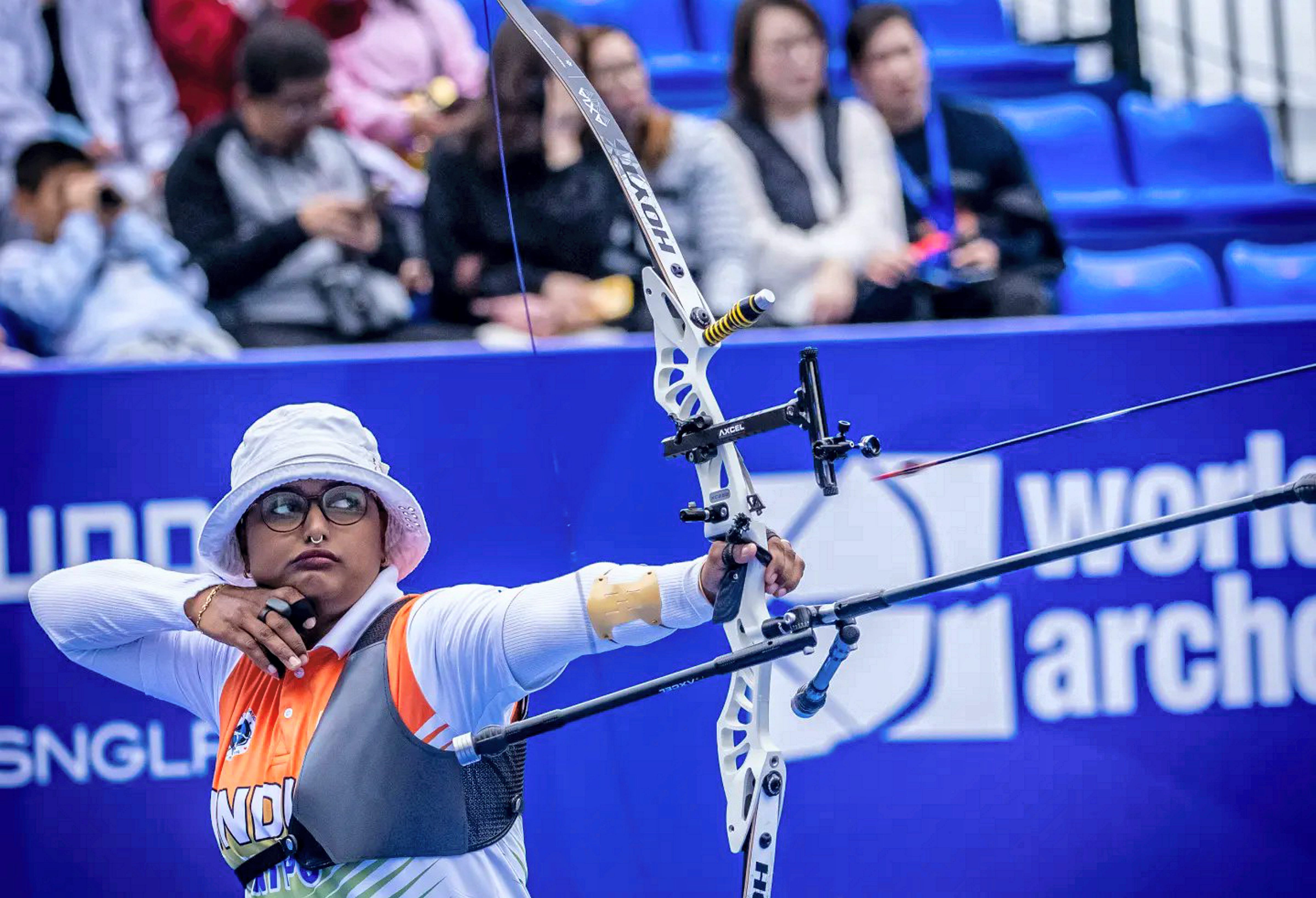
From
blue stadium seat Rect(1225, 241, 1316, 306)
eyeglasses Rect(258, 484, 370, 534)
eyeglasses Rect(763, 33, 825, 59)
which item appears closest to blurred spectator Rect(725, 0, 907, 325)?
eyeglasses Rect(763, 33, 825, 59)

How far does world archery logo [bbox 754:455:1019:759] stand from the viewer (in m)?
Answer: 3.28

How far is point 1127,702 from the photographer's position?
3.29 m

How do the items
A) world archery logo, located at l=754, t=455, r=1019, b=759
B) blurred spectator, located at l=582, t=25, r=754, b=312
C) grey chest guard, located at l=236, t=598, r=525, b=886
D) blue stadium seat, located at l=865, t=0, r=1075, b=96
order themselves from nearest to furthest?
grey chest guard, located at l=236, t=598, r=525, b=886, world archery logo, located at l=754, t=455, r=1019, b=759, blurred spectator, located at l=582, t=25, r=754, b=312, blue stadium seat, located at l=865, t=0, r=1075, b=96

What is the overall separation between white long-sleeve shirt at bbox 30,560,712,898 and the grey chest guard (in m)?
0.02

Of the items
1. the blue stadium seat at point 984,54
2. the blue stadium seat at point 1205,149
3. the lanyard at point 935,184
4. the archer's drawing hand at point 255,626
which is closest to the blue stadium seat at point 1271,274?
the blue stadium seat at point 1205,149

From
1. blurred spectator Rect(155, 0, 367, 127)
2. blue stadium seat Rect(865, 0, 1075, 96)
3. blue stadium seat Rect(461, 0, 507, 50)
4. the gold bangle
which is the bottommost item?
the gold bangle

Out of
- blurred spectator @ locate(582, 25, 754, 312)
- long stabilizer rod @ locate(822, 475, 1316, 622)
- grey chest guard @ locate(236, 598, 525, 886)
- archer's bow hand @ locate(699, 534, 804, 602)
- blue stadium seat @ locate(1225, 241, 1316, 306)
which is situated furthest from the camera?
blue stadium seat @ locate(1225, 241, 1316, 306)

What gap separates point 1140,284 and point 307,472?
3069mm

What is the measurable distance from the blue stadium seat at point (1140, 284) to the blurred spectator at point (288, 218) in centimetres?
184

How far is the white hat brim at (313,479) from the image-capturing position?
2.33 metres

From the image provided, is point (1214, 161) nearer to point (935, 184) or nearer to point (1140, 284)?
point (1140, 284)

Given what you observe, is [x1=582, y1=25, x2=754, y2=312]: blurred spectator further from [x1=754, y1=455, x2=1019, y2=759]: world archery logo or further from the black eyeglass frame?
the black eyeglass frame

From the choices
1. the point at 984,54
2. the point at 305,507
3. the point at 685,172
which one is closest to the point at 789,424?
the point at 305,507

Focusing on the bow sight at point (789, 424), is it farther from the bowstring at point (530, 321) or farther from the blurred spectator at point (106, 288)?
the blurred spectator at point (106, 288)
